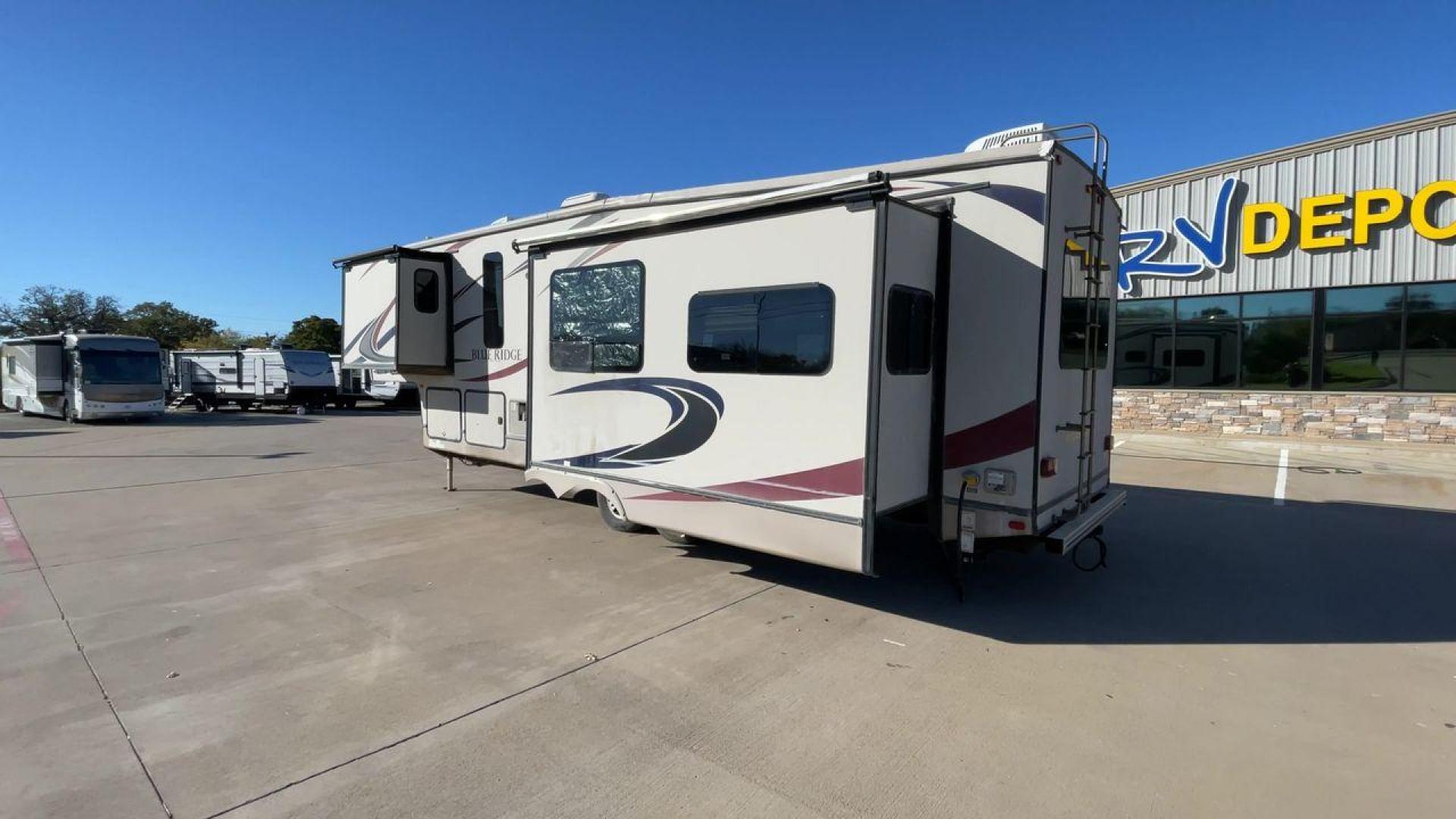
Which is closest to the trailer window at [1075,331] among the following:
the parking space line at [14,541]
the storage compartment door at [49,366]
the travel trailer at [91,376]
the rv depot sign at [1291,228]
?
the rv depot sign at [1291,228]

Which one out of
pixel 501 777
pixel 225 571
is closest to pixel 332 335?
pixel 225 571

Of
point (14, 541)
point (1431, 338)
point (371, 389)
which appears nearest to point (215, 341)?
point (371, 389)

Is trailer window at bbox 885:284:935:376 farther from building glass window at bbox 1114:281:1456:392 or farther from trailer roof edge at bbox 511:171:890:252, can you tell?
building glass window at bbox 1114:281:1456:392

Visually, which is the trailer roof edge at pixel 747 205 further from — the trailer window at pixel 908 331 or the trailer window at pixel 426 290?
the trailer window at pixel 426 290

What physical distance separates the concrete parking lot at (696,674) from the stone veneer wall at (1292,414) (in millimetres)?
8115

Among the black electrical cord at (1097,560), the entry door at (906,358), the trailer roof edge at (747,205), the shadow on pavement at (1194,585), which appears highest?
the trailer roof edge at (747,205)

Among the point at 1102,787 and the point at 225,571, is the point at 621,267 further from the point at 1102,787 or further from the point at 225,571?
the point at 1102,787

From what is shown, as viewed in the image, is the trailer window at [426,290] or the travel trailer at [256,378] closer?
the trailer window at [426,290]

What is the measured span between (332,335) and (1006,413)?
70.8 meters

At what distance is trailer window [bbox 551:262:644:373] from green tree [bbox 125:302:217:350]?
202 ft

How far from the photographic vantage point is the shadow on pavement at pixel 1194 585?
4707 mm

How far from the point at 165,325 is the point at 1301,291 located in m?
70.7

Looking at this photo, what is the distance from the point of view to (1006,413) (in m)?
4.70

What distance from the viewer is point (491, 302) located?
781cm
